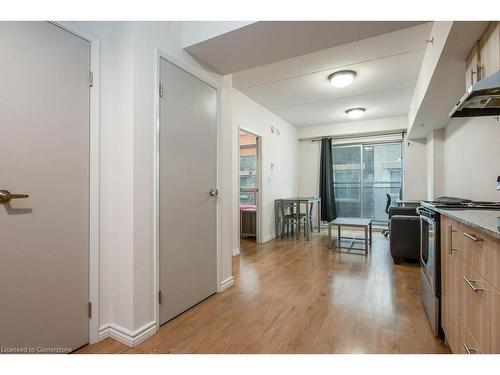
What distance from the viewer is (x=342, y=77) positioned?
11.0 ft

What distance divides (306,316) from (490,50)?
7.15 ft

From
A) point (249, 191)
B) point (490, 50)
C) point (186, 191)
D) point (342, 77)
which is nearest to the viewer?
point (490, 50)

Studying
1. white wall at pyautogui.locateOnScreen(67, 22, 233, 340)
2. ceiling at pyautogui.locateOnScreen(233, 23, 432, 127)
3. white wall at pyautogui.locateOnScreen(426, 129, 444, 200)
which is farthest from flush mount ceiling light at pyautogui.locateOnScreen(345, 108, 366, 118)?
white wall at pyautogui.locateOnScreen(67, 22, 233, 340)

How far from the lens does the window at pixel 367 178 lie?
587 cm

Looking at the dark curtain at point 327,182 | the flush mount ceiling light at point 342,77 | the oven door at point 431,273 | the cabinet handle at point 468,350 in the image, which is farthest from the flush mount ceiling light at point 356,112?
the cabinet handle at point 468,350

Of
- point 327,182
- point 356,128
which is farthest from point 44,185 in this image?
point 356,128

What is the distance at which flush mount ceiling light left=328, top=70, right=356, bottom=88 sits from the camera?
3330 millimetres

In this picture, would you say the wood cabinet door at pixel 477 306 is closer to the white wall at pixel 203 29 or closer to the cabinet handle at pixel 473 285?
the cabinet handle at pixel 473 285

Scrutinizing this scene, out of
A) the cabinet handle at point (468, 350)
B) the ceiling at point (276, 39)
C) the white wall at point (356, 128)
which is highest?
the white wall at point (356, 128)

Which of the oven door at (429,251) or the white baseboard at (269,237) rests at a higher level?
the oven door at (429,251)

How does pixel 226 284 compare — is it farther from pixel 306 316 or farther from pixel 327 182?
pixel 327 182

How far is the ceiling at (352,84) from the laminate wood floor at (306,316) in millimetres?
2569

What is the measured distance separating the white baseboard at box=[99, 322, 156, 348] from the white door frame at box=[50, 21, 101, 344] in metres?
0.06
